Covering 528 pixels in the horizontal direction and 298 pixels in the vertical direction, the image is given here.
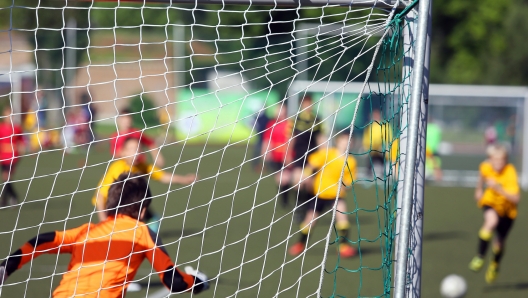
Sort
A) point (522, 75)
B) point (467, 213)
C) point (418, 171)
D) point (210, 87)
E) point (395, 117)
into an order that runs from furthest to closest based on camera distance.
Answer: point (522, 75) → point (210, 87) → point (467, 213) → point (395, 117) → point (418, 171)

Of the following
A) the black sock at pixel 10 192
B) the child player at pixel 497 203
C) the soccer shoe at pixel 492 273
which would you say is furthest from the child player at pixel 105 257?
the black sock at pixel 10 192

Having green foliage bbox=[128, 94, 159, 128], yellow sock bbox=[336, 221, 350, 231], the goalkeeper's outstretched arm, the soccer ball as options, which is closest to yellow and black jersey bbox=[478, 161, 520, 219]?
yellow sock bbox=[336, 221, 350, 231]

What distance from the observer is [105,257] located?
125 inches

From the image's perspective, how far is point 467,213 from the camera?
1077cm

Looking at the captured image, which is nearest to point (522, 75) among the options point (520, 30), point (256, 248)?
point (520, 30)

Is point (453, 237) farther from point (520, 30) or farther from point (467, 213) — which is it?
point (520, 30)

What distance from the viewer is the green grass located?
5324mm

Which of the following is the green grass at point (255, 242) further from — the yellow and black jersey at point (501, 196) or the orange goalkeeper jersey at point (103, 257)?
the yellow and black jersey at point (501, 196)

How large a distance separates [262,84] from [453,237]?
8401 mm

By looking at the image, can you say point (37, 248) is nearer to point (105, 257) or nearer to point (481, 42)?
point (105, 257)

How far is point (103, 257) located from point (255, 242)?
4248 millimetres

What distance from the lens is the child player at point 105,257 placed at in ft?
10.3

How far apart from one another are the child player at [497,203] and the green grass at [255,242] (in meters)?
0.28

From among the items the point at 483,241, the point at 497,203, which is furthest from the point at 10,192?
the point at 497,203
